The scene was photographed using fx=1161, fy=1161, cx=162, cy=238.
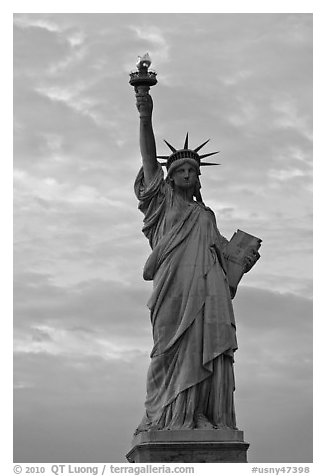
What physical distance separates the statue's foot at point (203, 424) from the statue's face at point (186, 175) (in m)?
4.57

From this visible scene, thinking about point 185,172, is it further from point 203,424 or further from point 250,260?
point 203,424

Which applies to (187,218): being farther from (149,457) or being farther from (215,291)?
(149,457)

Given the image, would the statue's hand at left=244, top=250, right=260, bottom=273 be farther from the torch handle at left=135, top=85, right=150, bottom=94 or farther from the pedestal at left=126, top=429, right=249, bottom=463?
the torch handle at left=135, top=85, right=150, bottom=94

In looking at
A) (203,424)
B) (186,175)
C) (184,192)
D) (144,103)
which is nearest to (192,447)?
(203,424)

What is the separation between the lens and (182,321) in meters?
21.6

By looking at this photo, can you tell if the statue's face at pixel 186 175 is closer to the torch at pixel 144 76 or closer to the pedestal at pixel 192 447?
the torch at pixel 144 76

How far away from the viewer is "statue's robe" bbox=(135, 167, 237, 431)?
21344mm

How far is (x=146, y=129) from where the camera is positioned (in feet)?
73.9

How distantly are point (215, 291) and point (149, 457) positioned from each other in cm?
333

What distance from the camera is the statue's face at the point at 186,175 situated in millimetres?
22734

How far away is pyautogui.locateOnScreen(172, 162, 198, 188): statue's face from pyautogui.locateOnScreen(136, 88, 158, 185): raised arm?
58cm

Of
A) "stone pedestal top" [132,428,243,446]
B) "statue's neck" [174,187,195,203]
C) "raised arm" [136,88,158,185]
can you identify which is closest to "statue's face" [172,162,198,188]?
"statue's neck" [174,187,195,203]

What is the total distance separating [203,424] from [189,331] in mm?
1739

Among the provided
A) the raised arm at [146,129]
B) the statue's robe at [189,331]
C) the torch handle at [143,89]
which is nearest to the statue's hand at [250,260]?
the statue's robe at [189,331]
